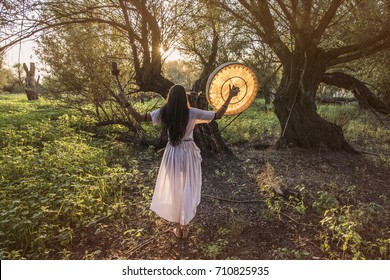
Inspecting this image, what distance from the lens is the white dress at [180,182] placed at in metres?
3.90

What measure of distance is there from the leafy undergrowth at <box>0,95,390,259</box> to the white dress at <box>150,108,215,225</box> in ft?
1.37

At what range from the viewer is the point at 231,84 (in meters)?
4.51

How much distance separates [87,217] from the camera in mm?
4508

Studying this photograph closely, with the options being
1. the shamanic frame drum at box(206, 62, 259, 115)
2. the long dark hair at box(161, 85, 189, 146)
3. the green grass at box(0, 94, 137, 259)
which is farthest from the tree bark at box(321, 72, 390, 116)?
the long dark hair at box(161, 85, 189, 146)

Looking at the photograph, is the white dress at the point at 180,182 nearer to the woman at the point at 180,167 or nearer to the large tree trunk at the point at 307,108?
the woman at the point at 180,167

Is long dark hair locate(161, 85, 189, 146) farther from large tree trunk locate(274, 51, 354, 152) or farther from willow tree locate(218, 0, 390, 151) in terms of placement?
large tree trunk locate(274, 51, 354, 152)

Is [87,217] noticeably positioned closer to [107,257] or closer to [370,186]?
[107,257]

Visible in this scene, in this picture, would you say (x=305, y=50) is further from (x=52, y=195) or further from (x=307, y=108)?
(x=52, y=195)

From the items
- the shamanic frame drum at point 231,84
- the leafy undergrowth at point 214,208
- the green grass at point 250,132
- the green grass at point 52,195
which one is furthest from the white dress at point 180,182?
the green grass at point 250,132

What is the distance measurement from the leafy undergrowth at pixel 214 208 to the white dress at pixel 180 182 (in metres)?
0.42

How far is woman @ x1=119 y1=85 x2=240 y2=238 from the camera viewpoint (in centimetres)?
375

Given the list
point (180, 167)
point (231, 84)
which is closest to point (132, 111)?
point (180, 167)

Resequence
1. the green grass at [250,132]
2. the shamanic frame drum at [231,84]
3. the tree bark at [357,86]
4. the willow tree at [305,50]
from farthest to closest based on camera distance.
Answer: the green grass at [250,132] → the tree bark at [357,86] → the willow tree at [305,50] → the shamanic frame drum at [231,84]

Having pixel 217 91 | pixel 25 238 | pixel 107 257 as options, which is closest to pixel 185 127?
pixel 217 91
